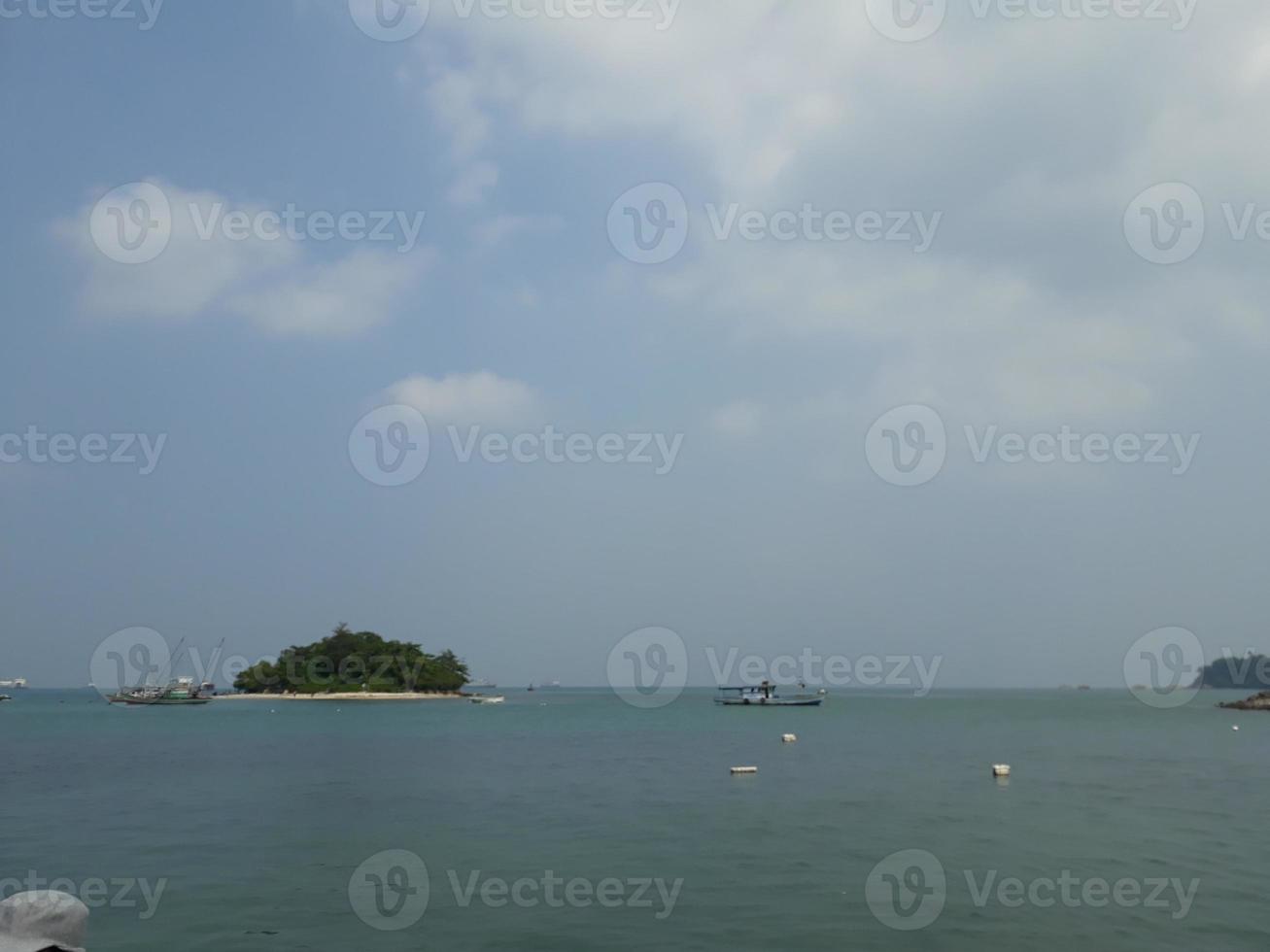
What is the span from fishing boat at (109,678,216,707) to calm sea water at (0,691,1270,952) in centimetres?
8290

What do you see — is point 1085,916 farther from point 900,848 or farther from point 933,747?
point 933,747

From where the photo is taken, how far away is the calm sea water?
17.4 metres

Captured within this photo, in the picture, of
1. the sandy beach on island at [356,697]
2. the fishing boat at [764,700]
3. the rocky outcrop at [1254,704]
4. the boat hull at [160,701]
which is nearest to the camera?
the fishing boat at [764,700]

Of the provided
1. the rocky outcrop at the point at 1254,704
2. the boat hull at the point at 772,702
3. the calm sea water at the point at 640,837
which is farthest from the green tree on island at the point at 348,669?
the rocky outcrop at the point at 1254,704

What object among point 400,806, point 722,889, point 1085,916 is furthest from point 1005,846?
point 400,806

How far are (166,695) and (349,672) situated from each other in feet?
87.7

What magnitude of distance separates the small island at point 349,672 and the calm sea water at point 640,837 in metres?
95.1

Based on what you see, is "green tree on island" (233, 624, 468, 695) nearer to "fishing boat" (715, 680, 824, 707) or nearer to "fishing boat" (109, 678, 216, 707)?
"fishing boat" (109, 678, 216, 707)

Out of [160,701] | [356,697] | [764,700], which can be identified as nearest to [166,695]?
[160,701]

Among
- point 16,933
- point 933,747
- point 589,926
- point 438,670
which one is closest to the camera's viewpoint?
point 16,933

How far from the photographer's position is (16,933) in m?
5.41

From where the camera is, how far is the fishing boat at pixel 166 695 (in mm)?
132125

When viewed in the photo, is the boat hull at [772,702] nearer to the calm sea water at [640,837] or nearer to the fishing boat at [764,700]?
the fishing boat at [764,700]

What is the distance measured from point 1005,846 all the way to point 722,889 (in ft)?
30.5
